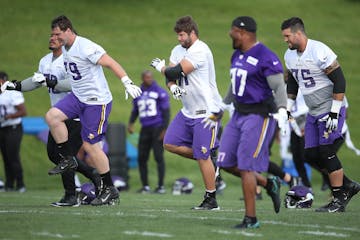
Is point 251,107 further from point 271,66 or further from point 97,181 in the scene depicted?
point 97,181

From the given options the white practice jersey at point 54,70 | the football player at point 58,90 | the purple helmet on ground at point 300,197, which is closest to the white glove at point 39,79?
the football player at point 58,90

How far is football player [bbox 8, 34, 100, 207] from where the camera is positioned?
1077 cm

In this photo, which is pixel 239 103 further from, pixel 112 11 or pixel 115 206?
pixel 112 11

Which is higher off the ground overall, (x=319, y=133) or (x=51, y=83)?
(x=51, y=83)

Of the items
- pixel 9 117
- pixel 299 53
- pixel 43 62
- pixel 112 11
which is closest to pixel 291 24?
pixel 299 53

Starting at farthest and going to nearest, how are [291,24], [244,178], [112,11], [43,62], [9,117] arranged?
[112,11], [9,117], [43,62], [291,24], [244,178]

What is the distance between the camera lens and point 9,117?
1652 centimetres

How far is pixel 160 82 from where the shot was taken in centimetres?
2681

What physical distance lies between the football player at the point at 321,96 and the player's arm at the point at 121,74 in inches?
68.6

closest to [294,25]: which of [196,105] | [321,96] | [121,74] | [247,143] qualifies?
[321,96]

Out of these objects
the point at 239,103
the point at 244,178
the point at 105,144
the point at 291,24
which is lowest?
the point at 105,144

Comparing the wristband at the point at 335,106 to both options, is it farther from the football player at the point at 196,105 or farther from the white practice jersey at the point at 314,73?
the football player at the point at 196,105

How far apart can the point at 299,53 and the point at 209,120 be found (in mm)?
1896

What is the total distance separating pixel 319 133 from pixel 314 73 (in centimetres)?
69
